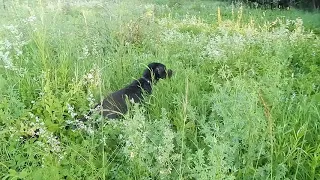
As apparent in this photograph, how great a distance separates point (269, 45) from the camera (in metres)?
5.48

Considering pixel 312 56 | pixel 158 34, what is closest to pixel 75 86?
pixel 158 34

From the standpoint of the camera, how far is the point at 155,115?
342 centimetres

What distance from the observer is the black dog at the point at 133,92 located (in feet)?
11.2

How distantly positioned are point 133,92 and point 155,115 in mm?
392

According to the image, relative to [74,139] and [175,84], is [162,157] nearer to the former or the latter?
[74,139]

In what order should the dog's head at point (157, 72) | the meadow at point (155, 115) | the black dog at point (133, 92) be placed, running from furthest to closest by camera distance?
1. the dog's head at point (157, 72)
2. the black dog at point (133, 92)
3. the meadow at point (155, 115)

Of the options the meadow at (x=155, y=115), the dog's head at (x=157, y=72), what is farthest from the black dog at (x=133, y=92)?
the meadow at (x=155, y=115)

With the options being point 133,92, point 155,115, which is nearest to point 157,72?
point 133,92

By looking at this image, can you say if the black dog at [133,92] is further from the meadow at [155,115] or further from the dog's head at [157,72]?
the meadow at [155,115]

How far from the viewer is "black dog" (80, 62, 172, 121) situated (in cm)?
340

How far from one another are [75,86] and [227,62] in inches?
85.4

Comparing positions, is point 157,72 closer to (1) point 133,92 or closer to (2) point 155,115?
(1) point 133,92

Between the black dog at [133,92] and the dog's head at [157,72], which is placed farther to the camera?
the dog's head at [157,72]

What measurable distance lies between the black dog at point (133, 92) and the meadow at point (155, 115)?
112mm
